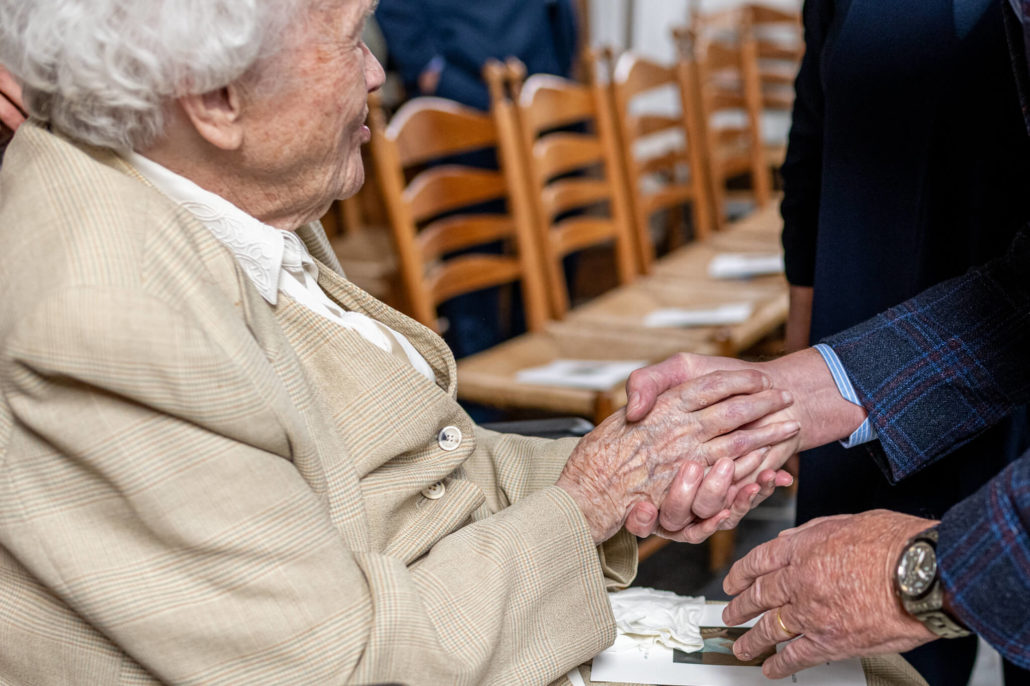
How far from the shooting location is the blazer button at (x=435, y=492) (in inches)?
46.7

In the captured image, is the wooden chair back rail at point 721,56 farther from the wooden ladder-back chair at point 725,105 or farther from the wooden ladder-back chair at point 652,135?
the wooden ladder-back chair at point 652,135

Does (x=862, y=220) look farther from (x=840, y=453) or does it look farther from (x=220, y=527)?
(x=220, y=527)

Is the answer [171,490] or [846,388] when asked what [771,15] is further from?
[171,490]

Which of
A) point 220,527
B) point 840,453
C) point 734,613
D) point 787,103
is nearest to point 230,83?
point 220,527

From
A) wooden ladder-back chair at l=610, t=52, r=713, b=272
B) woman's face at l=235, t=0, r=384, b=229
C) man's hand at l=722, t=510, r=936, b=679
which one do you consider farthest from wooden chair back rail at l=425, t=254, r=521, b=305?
man's hand at l=722, t=510, r=936, b=679

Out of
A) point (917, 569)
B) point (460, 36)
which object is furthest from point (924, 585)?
point (460, 36)

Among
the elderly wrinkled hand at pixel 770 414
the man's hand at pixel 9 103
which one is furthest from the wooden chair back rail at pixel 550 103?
the man's hand at pixel 9 103

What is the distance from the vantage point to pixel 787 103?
4992mm

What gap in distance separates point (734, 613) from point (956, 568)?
1.00ft

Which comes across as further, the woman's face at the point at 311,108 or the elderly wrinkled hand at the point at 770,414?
the elderly wrinkled hand at the point at 770,414

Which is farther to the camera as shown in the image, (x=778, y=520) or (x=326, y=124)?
(x=778, y=520)

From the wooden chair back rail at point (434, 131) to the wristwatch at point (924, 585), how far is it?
1758 millimetres

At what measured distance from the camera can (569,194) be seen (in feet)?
10.0

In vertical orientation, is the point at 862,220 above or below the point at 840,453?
above
